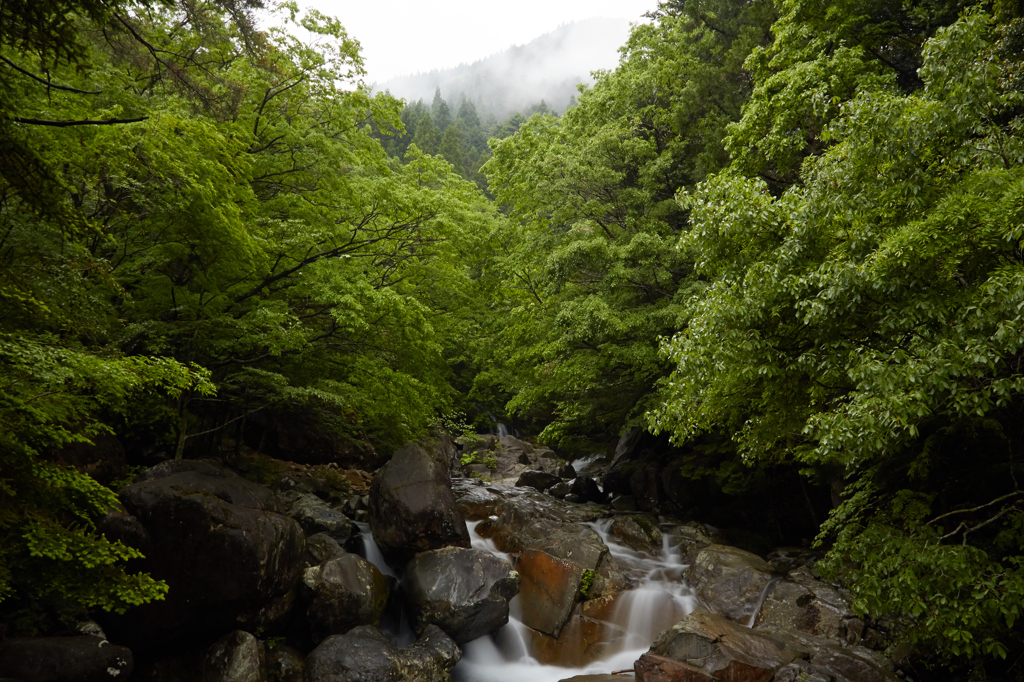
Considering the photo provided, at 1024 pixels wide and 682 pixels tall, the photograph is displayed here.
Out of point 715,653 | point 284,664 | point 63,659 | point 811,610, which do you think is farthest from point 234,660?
point 811,610

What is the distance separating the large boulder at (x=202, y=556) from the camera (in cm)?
789

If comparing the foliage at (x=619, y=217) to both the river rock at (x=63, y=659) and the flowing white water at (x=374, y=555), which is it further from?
the river rock at (x=63, y=659)

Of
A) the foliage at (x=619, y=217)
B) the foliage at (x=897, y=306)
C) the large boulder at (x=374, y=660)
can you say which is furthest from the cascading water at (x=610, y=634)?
the foliage at (x=897, y=306)

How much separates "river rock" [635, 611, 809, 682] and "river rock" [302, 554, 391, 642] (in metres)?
4.84

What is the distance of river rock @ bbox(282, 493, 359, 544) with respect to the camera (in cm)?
1159

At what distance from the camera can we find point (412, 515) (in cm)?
1138

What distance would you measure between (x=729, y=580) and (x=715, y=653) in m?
3.04

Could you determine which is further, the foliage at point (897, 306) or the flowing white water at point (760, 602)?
the flowing white water at point (760, 602)

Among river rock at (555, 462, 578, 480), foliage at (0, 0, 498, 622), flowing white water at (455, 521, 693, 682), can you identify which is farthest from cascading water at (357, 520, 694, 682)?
river rock at (555, 462, 578, 480)

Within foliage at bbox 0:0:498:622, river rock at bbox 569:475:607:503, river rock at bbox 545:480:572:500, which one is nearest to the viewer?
foliage at bbox 0:0:498:622

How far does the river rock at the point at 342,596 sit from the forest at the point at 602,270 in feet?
9.60

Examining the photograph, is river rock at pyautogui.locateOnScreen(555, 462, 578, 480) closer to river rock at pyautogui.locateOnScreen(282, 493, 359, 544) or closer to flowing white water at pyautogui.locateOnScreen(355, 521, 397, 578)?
flowing white water at pyautogui.locateOnScreen(355, 521, 397, 578)

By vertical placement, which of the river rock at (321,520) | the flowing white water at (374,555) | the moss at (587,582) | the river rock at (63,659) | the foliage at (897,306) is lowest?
the moss at (587,582)

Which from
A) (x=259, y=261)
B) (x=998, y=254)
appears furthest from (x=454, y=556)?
(x=998, y=254)
